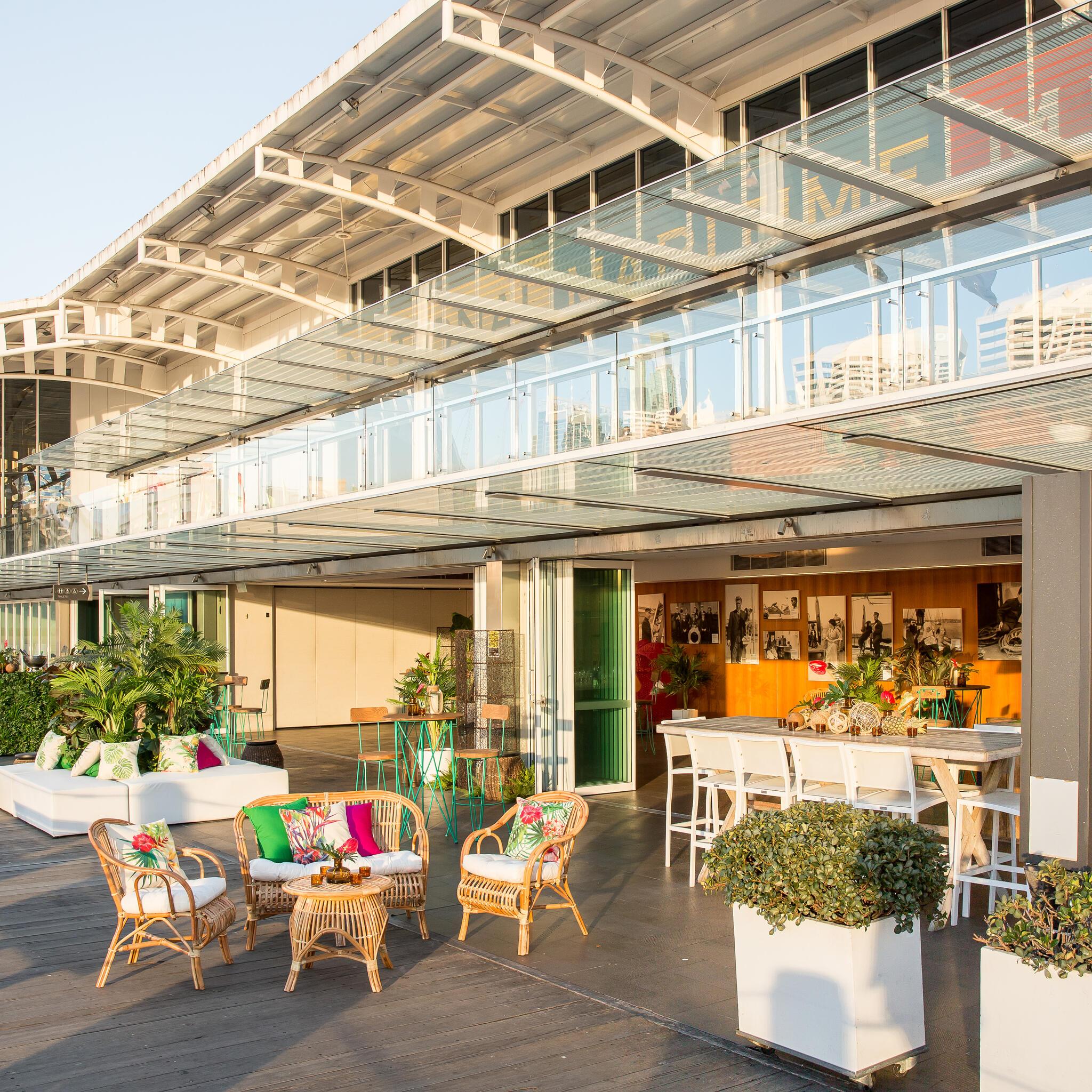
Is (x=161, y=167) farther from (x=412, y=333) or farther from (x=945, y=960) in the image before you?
Result: (x=945, y=960)

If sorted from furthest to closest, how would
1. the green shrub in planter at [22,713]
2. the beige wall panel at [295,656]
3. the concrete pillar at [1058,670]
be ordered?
1. the beige wall panel at [295,656]
2. the green shrub in planter at [22,713]
3. the concrete pillar at [1058,670]

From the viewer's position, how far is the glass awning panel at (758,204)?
18.1 feet

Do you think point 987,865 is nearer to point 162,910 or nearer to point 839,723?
point 839,723

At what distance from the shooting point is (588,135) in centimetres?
1178

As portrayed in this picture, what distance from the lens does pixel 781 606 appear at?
52.9 ft

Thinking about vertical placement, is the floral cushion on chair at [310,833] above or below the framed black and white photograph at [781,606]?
below

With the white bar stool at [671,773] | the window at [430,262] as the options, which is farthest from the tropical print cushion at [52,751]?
the window at [430,262]

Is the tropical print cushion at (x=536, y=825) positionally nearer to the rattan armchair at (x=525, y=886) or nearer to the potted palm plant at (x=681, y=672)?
the rattan armchair at (x=525, y=886)

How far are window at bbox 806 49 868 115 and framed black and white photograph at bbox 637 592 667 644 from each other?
31.4 ft

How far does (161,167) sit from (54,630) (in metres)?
11.3

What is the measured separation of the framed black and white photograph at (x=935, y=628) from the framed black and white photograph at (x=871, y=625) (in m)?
0.23

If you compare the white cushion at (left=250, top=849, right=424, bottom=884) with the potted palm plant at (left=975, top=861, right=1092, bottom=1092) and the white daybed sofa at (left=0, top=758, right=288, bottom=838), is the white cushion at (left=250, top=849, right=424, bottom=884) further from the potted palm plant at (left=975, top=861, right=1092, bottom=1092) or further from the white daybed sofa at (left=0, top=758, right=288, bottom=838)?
the white daybed sofa at (left=0, top=758, right=288, bottom=838)

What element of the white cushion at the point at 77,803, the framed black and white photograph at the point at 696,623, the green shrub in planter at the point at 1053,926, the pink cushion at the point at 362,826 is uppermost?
the framed black and white photograph at the point at 696,623

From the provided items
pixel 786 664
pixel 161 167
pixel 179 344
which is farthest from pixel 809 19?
pixel 161 167
